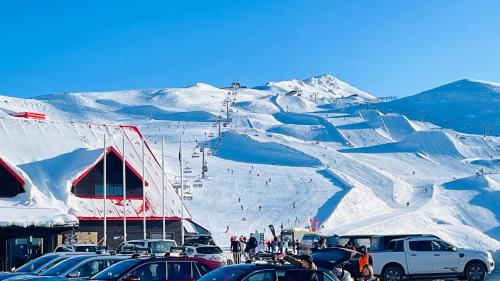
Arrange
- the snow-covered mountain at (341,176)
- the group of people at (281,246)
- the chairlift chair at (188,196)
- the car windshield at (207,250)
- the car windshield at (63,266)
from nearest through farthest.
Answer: the car windshield at (63,266), the car windshield at (207,250), the group of people at (281,246), the snow-covered mountain at (341,176), the chairlift chair at (188,196)

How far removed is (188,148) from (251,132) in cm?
2156

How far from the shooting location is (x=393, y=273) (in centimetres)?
2480

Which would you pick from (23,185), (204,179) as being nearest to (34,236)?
(23,185)

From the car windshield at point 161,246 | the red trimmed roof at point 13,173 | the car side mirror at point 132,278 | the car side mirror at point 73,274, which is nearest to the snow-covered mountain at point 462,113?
the red trimmed roof at point 13,173

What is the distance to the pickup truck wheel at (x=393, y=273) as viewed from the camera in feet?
81.1

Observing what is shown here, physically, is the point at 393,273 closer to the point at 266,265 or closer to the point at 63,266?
the point at 63,266

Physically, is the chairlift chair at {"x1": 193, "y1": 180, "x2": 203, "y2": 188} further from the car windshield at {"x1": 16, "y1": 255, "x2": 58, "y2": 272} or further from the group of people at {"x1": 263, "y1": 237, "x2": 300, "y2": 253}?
the car windshield at {"x1": 16, "y1": 255, "x2": 58, "y2": 272}

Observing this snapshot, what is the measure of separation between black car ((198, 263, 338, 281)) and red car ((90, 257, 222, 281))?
2.09 meters

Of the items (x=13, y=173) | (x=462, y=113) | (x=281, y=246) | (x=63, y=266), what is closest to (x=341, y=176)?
(x=281, y=246)

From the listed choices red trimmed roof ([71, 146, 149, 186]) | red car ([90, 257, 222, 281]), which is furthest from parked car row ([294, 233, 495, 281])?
red trimmed roof ([71, 146, 149, 186])

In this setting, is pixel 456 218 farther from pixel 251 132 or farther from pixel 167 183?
pixel 251 132

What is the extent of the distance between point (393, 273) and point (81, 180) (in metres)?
21.8

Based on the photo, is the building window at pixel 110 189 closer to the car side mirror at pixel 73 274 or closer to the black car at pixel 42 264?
the black car at pixel 42 264

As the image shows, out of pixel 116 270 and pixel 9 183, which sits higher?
pixel 9 183
